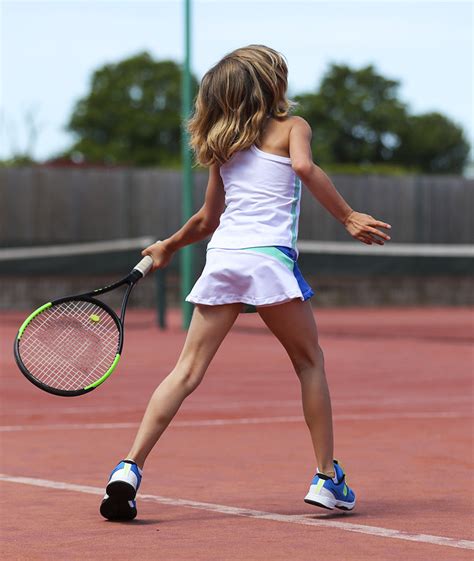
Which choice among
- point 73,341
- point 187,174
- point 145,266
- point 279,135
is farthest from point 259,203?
point 187,174

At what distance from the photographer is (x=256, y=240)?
5301 mm

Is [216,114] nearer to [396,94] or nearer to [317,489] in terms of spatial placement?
[317,489]

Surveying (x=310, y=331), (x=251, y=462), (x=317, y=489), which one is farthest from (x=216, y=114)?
(x=251, y=462)

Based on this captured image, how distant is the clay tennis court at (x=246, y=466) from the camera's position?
16.0ft

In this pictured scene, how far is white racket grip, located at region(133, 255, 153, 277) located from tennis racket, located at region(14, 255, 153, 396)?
0.08 meters

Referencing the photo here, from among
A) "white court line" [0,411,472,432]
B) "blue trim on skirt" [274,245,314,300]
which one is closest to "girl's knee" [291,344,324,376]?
"blue trim on skirt" [274,245,314,300]

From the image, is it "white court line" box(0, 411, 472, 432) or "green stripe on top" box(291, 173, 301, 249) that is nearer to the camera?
"green stripe on top" box(291, 173, 301, 249)

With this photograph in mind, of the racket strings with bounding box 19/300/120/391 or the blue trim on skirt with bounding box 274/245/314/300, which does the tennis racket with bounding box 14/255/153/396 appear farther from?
the blue trim on skirt with bounding box 274/245/314/300

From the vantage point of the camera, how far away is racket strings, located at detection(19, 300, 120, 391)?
17.5 ft

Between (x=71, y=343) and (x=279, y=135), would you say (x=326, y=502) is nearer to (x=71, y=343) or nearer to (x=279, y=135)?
(x=71, y=343)

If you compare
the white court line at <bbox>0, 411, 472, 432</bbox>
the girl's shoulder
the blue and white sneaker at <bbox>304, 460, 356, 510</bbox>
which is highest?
the girl's shoulder

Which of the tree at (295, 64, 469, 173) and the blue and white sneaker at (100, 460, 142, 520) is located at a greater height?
the tree at (295, 64, 469, 173)

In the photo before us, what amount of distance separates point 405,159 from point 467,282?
4658 cm

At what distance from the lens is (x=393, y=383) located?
37.9ft
